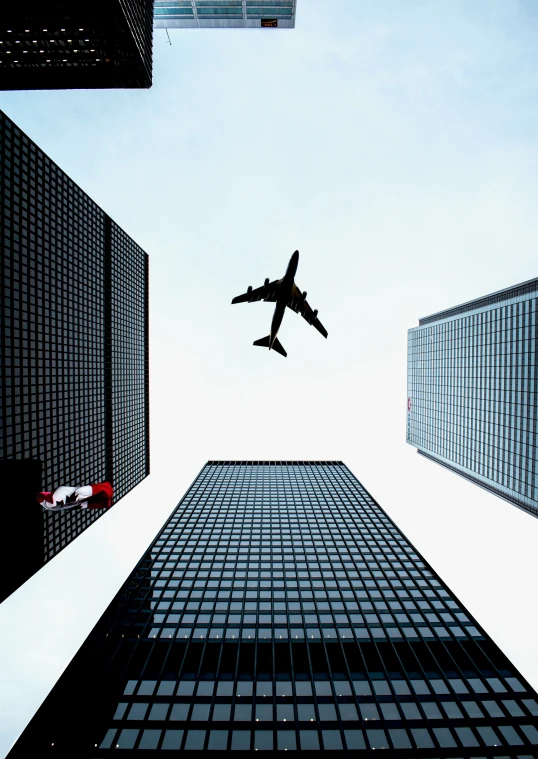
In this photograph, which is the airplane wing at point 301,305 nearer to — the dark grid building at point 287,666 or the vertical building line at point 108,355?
the dark grid building at point 287,666

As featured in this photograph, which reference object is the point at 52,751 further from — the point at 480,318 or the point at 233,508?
the point at 480,318

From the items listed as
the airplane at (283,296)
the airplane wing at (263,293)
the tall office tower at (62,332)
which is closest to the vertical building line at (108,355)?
the tall office tower at (62,332)

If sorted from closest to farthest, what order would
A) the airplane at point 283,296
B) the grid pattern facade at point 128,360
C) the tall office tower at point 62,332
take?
1. the airplane at point 283,296
2. the tall office tower at point 62,332
3. the grid pattern facade at point 128,360

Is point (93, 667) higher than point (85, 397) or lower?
lower

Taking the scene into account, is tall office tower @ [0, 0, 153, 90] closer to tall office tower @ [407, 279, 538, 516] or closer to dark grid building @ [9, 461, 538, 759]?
tall office tower @ [407, 279, 538, 516]

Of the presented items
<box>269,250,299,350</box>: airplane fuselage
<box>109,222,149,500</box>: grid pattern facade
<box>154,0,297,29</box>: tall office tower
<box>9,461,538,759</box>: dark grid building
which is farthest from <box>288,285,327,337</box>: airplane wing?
<box>154,0,297,29</box>: tall office tower

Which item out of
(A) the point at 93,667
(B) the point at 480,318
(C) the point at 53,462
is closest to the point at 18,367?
(C) the point at 53,462
